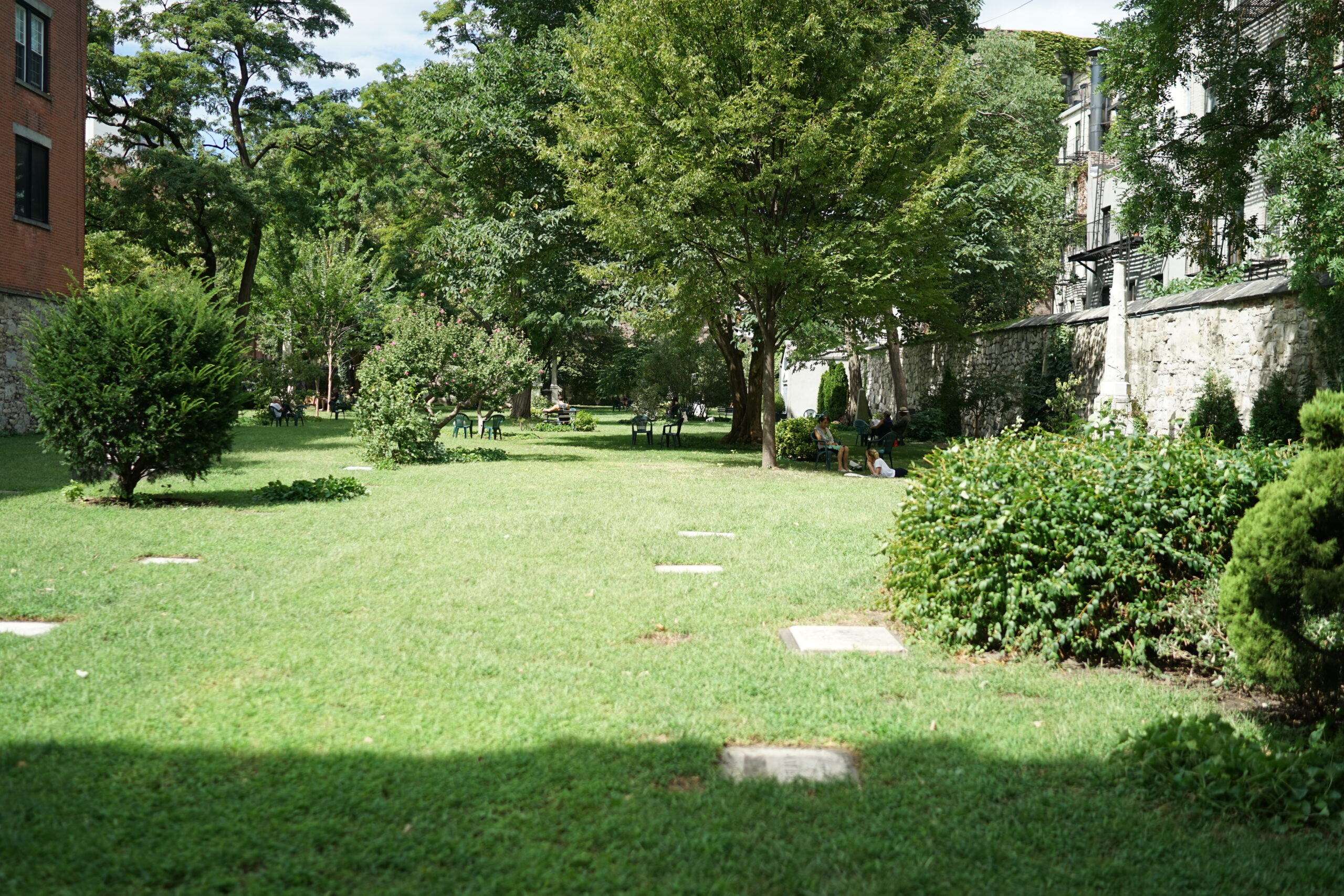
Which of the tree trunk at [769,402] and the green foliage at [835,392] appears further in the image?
the green foliage at [835,392]

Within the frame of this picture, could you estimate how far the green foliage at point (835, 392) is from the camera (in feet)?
112

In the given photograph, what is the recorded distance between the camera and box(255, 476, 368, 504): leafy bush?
10234 mm

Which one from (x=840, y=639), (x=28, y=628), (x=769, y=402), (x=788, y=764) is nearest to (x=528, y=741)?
(x=788, y=764)

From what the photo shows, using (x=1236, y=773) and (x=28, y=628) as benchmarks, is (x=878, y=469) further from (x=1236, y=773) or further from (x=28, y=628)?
(x=28, y=628)

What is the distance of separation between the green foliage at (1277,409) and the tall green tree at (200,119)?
23.0m

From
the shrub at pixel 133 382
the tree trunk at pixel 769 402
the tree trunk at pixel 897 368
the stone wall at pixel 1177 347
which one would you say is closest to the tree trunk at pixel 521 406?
the tree trunk at pixel 897 368

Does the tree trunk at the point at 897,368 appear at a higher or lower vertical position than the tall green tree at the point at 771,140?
lower

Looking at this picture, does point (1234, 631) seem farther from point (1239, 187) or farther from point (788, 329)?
point (788, 329)

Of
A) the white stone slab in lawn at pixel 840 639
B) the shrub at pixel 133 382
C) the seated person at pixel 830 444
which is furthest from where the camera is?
the seated person at pixel 830 444

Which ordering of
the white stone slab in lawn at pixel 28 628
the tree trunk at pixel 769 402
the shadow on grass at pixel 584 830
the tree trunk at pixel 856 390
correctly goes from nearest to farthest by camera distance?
1. the shadow on grass at pixel 584 830
2. the white stone slab in lawn at pixel 28 628
3. the tree trunk at pixel 769 402
4. the tree trunk at pixel 856 390

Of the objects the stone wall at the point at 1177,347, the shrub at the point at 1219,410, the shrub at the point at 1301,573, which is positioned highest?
the stone wall at the point at 1177,347

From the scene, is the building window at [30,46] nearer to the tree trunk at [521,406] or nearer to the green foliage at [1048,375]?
the tree trunk at [521,406]

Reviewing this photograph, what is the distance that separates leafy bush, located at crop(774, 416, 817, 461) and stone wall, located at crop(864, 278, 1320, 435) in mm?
4997

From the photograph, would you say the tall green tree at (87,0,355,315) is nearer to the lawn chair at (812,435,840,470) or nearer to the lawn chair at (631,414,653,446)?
the lawn chair at (631,414,653,446)
